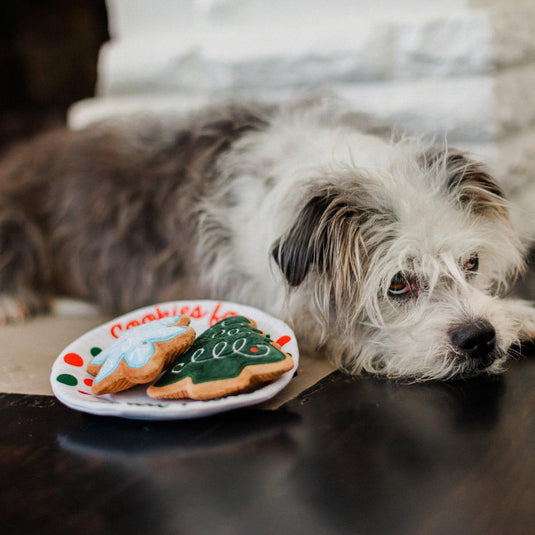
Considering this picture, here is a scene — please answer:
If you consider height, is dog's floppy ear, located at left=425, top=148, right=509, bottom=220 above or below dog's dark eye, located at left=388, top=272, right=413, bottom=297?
above

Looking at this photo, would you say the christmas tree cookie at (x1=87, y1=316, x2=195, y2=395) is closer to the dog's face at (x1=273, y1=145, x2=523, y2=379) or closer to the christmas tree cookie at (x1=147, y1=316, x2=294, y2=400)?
the christmas tree cookie at (x1=147, y1=316, x2=294, y2=400)

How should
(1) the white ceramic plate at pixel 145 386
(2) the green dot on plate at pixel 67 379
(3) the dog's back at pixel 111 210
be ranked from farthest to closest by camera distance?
(3) the dog's back at pixel 111 210, (2) the green dot on plate at pixel 67 379, (1) the white ceramic plate at pixel 145 386

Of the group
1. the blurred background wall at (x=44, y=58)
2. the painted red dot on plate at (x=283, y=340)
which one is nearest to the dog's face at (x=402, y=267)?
the painted red dot on plate at (x=283, y=340)

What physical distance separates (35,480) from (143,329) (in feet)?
1.30

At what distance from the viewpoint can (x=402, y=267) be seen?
1.47m

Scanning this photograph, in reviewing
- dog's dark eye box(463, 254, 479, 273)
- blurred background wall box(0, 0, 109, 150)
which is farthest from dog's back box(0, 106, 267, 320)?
blurred background wall box(0, 0, 109, 150)

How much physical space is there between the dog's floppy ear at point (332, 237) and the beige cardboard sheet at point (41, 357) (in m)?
0.23

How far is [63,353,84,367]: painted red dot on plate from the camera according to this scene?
4.85 feet

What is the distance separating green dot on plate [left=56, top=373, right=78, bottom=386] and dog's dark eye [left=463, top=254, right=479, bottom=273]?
95cm

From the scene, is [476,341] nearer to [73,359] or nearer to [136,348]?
[136,348]

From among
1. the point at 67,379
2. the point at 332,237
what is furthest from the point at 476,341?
the point at 67,379

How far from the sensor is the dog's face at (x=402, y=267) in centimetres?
144

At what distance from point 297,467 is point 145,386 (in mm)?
438

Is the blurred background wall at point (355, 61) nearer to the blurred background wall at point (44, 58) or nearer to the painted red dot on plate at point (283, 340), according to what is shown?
the painted red dot on plate at point (283, 340)
